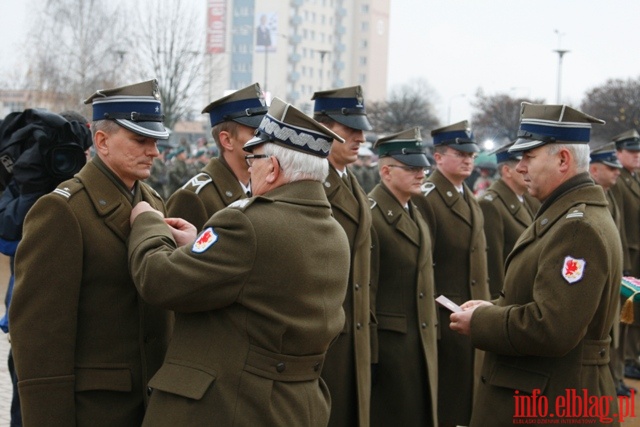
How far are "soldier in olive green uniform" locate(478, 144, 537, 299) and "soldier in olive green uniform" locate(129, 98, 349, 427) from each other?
4.78 meters

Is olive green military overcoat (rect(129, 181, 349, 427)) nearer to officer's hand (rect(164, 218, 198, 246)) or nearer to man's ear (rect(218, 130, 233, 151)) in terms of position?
officer's hand (rect(164, 218, 198, 246))

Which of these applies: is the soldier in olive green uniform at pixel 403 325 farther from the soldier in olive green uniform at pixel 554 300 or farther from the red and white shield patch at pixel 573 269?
the red and white shield patch at pixel 573 269

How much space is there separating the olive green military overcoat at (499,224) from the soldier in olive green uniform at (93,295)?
187 inches

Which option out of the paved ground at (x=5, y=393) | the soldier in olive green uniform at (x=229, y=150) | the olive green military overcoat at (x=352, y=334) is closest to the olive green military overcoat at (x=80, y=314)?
the soldier in olive green uniform at (x=229, y=150)

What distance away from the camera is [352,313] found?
5785mm

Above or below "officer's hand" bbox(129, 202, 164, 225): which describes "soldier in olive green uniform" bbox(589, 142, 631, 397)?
below

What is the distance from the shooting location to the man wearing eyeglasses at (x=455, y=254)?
7.55 metres

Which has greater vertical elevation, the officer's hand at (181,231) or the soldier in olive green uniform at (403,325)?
the officer's hand at (181,231)

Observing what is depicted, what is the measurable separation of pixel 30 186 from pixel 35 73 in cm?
3474

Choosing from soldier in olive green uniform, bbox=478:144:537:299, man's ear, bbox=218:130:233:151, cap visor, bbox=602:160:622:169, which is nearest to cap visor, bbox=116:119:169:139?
man's ear, bbox=218:130:233:151

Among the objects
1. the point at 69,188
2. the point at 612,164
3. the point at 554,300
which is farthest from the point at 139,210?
the point at 612,164

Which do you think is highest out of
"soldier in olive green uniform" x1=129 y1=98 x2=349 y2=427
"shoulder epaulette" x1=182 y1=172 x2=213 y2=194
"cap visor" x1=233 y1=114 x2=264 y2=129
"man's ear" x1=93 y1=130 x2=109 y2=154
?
"cap visor" x1=233 y1=114 x2=264 y2=129

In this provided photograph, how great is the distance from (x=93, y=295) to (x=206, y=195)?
4.11ft

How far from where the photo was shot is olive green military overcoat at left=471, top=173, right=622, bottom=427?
4477 mm
